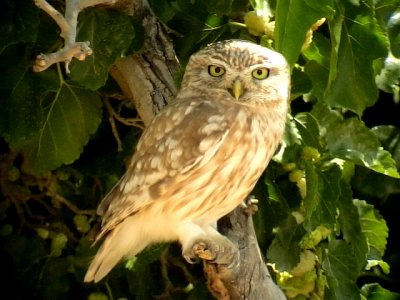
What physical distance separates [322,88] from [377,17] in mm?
228

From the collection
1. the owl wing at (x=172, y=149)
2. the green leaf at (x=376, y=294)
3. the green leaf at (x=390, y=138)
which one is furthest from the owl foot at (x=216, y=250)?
the green leaf at (x=390, y=138)

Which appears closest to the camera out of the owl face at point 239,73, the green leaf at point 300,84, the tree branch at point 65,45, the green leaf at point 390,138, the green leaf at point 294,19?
the tree branch at point 65,45

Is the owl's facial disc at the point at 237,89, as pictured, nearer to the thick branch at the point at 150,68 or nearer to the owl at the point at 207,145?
the owl at the point at 207,145

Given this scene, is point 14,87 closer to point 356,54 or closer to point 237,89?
point 237,89

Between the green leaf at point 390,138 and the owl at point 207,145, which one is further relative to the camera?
the green leaf at point 390,138

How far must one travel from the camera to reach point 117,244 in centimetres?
241

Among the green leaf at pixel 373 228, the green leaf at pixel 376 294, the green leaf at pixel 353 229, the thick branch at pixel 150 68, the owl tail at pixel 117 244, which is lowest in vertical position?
the green leaf at pixel 376 294

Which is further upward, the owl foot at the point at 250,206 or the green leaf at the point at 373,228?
the owl foot at the point at 250,206

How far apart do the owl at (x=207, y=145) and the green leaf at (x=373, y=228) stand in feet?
1.84

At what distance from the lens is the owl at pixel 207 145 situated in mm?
2199

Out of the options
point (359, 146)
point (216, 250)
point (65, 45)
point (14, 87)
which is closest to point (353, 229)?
point (359, 146)

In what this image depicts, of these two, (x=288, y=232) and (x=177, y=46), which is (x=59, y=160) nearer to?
(x=177, y=46)

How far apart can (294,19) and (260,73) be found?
12.4 inches

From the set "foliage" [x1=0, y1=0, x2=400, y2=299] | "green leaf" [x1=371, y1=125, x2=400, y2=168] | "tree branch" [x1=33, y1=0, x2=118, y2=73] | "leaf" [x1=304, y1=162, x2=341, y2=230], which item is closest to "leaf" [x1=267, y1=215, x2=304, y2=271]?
"foliage" [x1=0, y1=0, x2=400, y2=299]
